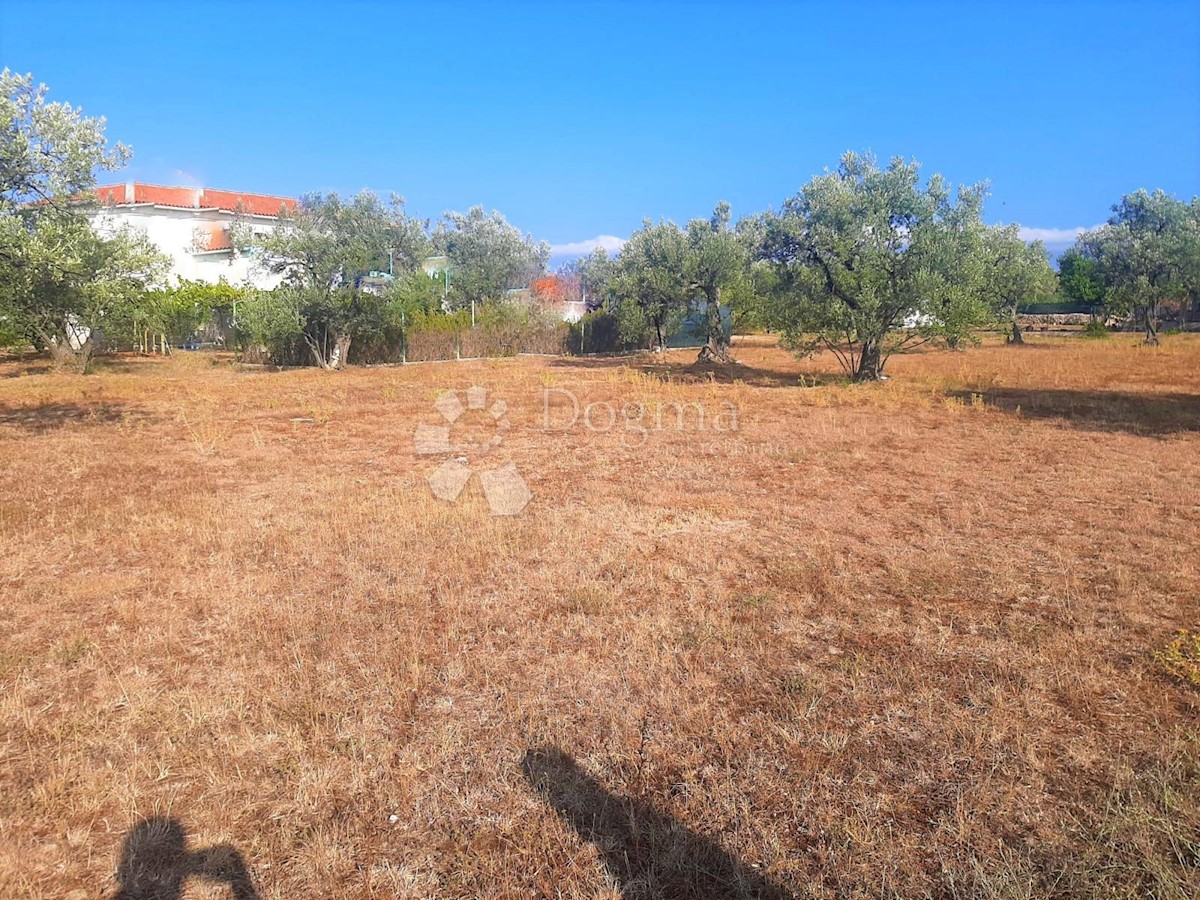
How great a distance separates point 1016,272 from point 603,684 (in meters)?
34.6

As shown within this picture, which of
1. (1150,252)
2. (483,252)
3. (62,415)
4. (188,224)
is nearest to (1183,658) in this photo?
(62,415)

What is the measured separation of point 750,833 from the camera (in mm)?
2719

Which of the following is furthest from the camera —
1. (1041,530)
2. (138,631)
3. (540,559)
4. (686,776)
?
(1041,530)

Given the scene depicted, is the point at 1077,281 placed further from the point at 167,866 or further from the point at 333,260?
the point at 167,866

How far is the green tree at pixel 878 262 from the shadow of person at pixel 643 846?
16690 millimetres

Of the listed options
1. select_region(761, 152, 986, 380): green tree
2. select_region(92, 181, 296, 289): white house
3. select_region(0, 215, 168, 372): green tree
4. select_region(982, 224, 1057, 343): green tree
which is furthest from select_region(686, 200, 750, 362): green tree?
select_region(92, 181, 296, 289): white house

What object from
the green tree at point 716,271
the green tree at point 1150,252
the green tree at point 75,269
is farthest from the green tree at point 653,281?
the green tree at point 1150,252

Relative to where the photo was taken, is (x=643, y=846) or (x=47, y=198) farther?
(x=47, y=198)

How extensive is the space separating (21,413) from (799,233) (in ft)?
59.9

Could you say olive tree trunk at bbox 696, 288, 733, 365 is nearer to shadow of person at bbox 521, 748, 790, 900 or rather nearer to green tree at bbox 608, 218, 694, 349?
green tree at bbox 608, 218, 694, 349

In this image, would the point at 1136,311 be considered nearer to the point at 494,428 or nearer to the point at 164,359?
the point at 494,428

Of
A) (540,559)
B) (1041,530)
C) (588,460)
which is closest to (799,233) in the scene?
(588,460)

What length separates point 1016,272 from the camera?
3131 centimetres

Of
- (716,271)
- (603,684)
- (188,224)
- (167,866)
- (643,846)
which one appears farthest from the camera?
(188,224)
